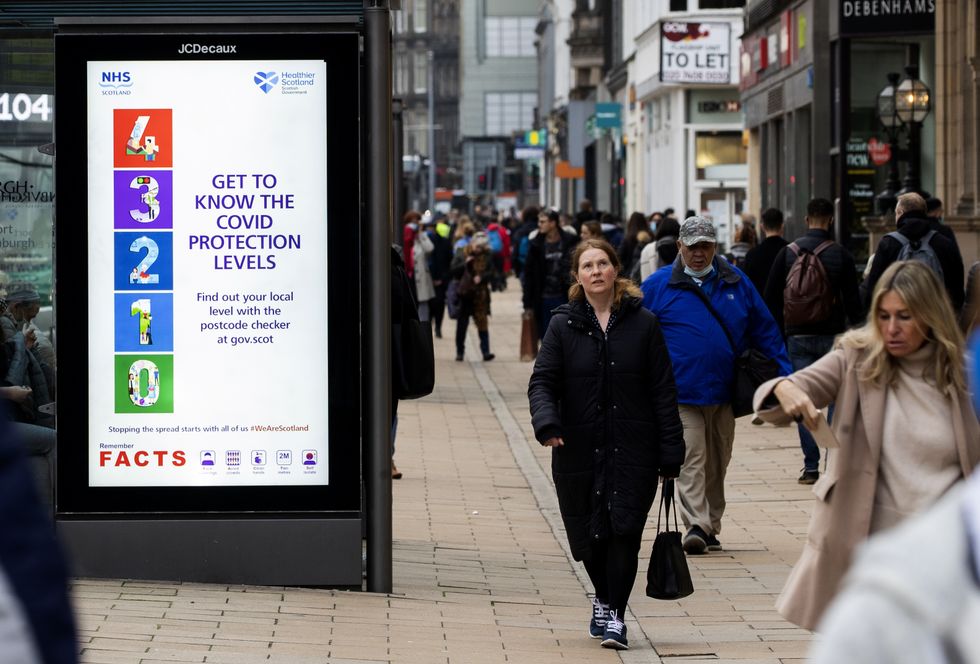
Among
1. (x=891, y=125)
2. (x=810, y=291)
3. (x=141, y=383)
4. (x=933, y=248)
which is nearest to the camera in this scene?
(x=141, y=383)

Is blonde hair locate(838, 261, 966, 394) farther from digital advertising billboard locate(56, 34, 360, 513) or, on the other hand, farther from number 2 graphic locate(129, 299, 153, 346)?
number 2 graphic locate(129, 299, 153, 346)

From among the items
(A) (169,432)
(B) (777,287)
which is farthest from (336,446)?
(B) (777,287)

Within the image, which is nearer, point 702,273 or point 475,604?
point 475,604

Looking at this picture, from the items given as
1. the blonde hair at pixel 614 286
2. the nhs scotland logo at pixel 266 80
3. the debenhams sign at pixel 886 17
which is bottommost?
the blonde hair at pixel 614 286

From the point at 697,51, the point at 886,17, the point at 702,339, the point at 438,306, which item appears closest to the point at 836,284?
the point at 702,339

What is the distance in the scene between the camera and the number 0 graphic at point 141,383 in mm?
7820

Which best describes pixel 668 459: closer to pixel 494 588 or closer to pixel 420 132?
pixel 494 588

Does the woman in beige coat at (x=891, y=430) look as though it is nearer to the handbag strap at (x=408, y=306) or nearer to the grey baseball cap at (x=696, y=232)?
the handbag strap at (x=408, y=306)

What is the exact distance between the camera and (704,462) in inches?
374

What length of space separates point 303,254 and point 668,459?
1.82 metres

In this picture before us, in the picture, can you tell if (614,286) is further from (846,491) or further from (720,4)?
(720,4)

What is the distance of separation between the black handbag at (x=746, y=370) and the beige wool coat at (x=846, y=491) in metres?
4.06

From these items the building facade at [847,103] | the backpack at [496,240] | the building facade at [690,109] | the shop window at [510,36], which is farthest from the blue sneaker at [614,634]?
the shop window at [510,36]

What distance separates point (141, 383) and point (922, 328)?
12.4ft
